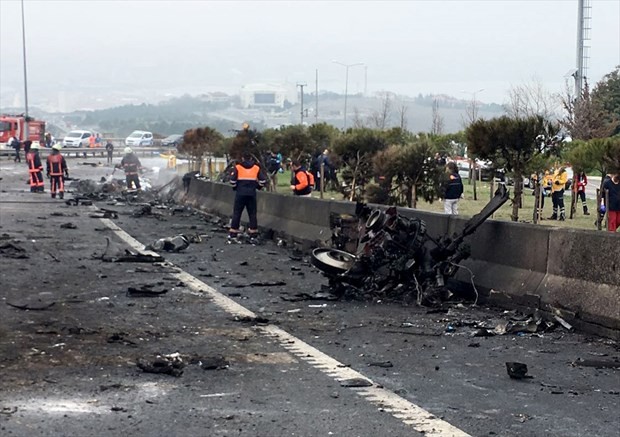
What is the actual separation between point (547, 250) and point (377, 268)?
2306 millimetres

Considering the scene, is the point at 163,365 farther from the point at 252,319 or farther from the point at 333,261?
the point at 333,261

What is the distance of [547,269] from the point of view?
37.7 feet

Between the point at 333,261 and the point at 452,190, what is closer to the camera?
the point at 333,261

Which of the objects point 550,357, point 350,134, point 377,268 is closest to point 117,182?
point 350,134

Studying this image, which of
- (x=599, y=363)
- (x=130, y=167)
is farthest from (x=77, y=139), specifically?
(x=599, y=363)

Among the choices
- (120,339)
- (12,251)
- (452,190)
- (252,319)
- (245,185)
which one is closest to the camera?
(120,339)

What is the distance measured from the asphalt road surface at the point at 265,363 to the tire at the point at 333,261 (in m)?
0.40

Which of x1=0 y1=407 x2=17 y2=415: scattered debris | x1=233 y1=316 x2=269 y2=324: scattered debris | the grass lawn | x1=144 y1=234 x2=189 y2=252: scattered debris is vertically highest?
x1=0 y1=407 x2=17 y2=415: scattered debris

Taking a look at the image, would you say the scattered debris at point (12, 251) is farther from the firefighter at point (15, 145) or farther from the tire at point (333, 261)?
the firefighter at point (15, 145)

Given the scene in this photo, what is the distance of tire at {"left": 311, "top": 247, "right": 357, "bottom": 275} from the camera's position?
1323 cm

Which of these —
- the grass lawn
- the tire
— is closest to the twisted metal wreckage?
the tire

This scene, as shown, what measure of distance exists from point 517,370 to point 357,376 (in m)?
1.25

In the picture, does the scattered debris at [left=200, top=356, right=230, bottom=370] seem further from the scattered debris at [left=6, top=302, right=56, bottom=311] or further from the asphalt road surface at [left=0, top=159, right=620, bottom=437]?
the scattered debris at [left=6, top=302, right=56, bottom=311]

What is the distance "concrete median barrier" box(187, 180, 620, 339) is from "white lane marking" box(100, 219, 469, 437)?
9.15ft
